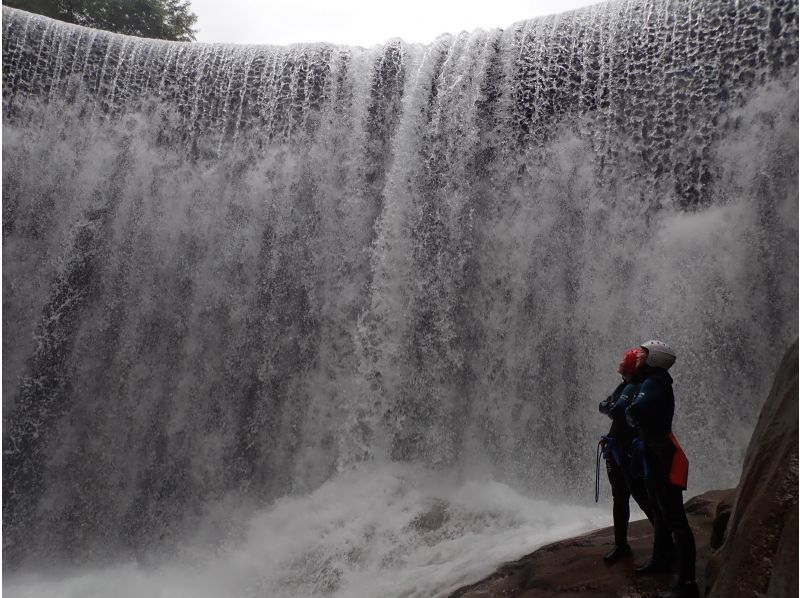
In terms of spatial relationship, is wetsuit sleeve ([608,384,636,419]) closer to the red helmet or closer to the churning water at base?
the red helmet

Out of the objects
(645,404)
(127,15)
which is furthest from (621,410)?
(127,15)

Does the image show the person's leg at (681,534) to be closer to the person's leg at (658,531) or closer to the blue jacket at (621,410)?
the person's leg at (658,531)

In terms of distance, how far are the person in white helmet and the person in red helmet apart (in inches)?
4.5

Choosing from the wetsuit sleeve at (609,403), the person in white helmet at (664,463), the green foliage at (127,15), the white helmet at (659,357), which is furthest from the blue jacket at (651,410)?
the green foliage at (127,15)

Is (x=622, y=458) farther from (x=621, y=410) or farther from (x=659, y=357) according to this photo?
(x=659, y=357)

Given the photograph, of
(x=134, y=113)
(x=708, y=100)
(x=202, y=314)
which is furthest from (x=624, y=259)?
(x=134, y=113)

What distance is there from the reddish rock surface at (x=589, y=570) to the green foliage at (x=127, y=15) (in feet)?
51.9

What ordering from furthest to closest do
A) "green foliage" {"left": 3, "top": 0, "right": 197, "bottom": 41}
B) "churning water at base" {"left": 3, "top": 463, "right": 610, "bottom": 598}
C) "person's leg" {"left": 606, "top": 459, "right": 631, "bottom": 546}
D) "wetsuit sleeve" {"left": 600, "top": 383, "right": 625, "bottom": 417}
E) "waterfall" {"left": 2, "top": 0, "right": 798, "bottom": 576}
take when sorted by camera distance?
"green foliage" {"left": 3, "top": 0, "right": 197, "bottom": 41} → "waterfall" {"left": 2, "top": 0, "right": 798, "bottom": 576} → "churning water at base" {"left": 3, "top": 463, "right": 610, "bottom": 598} → "person's leg" {"left": 606, "top": 459, "right": 631, "bottom": 546} → "wetsuit sleeve" {"left": 600, "top": 383, "right": 625, "bottom": 417}

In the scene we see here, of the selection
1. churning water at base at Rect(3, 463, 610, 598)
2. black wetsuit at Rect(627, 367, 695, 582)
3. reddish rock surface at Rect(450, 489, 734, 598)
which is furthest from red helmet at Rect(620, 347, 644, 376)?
churning water at base at Rect(3, 463, 610, 598)

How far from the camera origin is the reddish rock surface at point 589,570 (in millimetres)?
3342

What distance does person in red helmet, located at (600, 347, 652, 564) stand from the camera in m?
3.25

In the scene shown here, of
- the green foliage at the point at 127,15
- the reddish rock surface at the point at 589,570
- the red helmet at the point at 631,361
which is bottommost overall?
the reddish rock surface at the point at 589,570

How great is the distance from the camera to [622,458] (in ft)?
11.1

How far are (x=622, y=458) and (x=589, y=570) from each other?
77 centimetres
